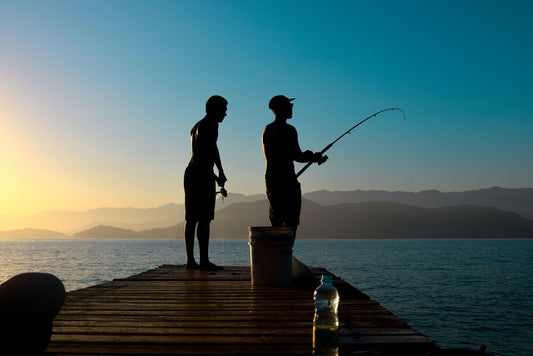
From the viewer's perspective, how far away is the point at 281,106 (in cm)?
648

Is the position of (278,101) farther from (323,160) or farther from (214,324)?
(214,324)

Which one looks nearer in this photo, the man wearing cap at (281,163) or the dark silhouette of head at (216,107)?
the man wearing cap at (281,163)

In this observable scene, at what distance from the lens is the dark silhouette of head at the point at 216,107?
7.37 metres

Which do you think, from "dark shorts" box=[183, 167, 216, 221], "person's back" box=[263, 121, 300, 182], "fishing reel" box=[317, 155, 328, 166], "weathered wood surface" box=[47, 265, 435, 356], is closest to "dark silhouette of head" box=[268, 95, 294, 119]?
"person's back" box=[263, 121, 300, 182]

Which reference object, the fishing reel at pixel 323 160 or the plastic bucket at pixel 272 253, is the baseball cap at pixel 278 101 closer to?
the fishing reel at pixel 323 160

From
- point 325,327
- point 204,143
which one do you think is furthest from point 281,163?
point 325,327

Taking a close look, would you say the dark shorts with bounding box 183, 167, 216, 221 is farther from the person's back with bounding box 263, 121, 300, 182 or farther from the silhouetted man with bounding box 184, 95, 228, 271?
the person's back with bounding box 263, 121, 300, 182

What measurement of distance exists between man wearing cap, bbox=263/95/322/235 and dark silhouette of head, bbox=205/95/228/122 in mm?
1185

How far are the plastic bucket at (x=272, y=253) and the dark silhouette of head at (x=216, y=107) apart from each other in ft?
7.76

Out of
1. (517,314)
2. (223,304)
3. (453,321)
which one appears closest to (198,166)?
(223,304)

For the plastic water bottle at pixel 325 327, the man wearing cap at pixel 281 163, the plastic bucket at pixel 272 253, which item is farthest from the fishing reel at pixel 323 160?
the plastic water bottle at pixel 325 327

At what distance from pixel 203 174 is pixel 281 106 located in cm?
177

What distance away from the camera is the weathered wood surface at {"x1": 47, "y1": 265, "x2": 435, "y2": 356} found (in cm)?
274

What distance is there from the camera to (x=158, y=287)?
5746 mm
